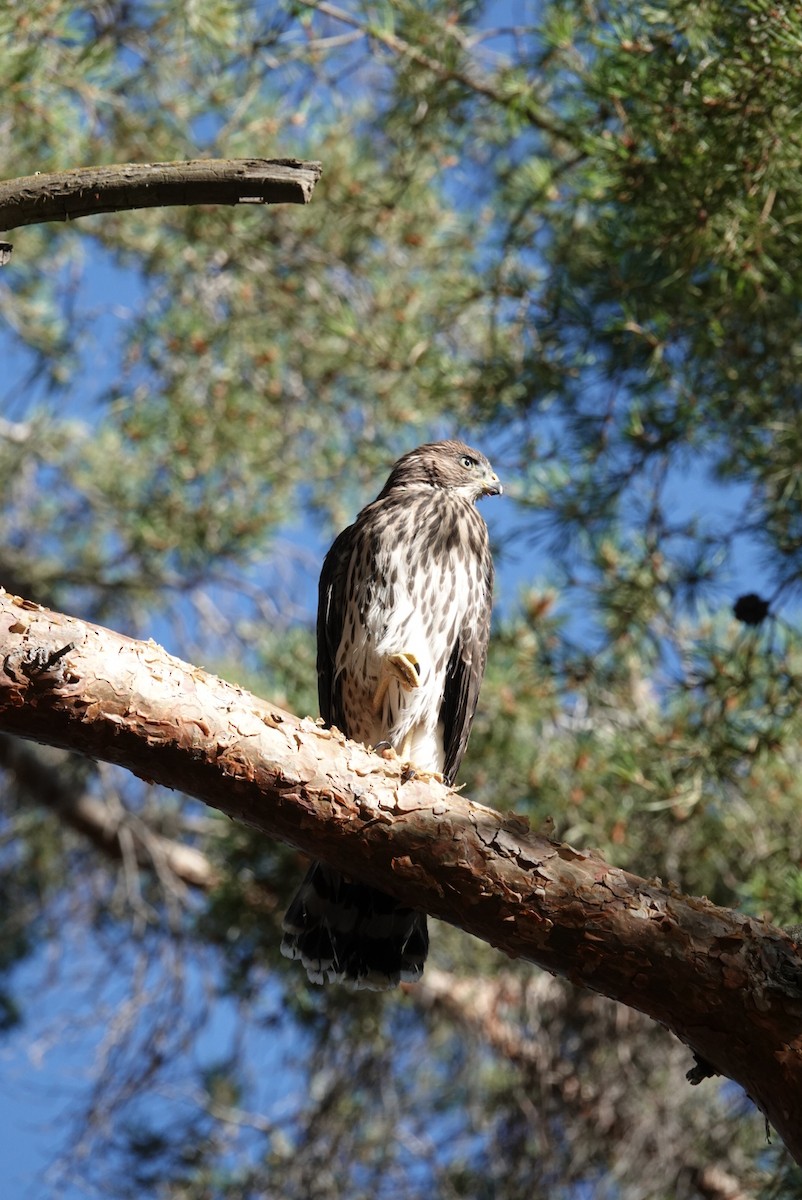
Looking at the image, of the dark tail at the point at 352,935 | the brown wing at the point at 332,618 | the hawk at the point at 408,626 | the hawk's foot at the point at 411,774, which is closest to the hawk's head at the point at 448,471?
the hawk at the point at 408,626

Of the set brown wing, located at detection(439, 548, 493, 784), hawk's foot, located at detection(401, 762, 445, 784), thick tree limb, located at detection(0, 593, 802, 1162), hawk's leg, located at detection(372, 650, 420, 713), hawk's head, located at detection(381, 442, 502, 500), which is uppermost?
hawk's head, located at detection(381, 442, 502, 500)

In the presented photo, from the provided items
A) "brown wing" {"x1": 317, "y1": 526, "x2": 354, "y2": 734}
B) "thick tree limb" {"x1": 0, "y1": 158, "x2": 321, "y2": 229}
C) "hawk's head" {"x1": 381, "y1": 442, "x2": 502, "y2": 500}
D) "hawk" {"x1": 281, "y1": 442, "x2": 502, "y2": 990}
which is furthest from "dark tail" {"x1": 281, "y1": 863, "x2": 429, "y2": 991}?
"thick tree limb" {"x1": 0, "y1": 158, "x2": 321, "y2": 229}

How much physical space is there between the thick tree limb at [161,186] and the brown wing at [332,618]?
5.74ft

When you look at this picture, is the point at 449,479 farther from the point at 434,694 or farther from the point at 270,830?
the point at 270,830

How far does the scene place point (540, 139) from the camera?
6473mm

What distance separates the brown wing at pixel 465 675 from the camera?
442 cm

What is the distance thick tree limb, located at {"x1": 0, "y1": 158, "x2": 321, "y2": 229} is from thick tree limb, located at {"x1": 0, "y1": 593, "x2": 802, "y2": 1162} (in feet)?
2.81

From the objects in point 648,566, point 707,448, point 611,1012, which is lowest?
point 611,1012

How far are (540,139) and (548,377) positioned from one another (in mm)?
1955

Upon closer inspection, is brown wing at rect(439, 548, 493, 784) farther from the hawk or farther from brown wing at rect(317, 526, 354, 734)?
brown wing at rect(317, 526, 354, 734)

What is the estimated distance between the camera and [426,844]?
2854 millimetres

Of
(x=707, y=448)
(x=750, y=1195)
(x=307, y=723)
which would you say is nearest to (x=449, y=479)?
(x=707, y=448)

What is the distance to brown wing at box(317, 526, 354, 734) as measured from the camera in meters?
4.44

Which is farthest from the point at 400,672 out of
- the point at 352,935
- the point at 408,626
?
the point at 352,935
